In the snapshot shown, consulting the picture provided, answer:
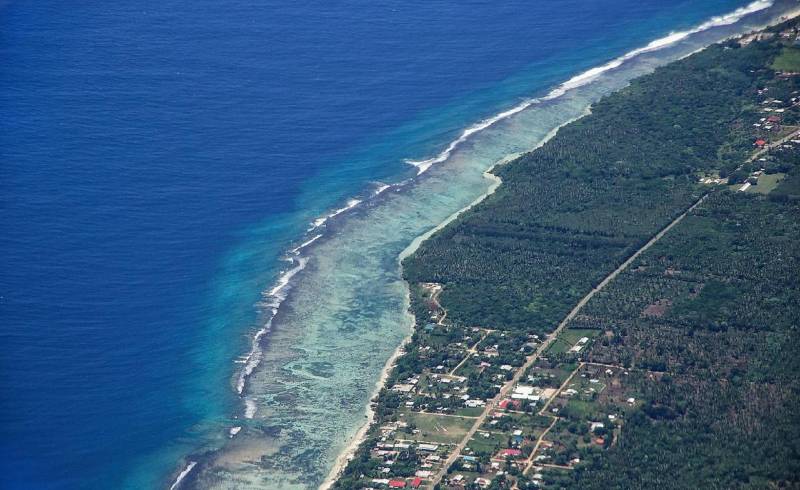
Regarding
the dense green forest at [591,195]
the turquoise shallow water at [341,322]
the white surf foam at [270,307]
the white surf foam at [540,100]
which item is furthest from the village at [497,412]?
the white surf foam at [540,100]

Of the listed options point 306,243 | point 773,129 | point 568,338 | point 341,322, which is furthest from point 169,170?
point 773,129

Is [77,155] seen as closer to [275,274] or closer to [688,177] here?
[275,274]

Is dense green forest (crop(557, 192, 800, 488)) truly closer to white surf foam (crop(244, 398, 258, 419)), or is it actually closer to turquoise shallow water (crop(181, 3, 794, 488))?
turquoise shallow water (crop(181, 3, 794, 488))

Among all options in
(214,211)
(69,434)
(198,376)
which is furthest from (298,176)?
(69,434)

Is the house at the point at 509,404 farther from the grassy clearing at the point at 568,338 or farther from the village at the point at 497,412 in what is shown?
the grassy clearing at the point at 568,338

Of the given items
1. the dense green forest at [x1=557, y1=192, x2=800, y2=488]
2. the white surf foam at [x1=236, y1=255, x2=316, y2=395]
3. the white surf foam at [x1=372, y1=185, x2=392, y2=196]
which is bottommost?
the dense green forest at [x1=557, y1=192, x2=800, y2=488]

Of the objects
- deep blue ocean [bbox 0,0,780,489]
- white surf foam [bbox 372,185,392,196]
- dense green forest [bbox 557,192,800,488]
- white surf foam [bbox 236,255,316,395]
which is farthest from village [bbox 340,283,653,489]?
white surf foam [bbox 372,185,392,196]
